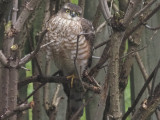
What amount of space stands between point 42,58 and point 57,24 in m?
0.48

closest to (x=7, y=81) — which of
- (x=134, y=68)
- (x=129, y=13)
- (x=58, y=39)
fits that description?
(x=129, y=13)

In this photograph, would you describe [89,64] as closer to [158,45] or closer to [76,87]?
[76,87]

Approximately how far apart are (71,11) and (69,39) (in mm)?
262

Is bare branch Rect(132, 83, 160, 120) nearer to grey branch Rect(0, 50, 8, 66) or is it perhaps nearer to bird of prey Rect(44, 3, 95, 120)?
grey branch Rect(0, 50, 8, 66)

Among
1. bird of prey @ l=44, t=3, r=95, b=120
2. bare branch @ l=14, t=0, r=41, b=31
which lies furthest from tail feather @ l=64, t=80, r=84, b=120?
bare branch @ l=14, t=0, r=41, b=31

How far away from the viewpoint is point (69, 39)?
10.2 feet

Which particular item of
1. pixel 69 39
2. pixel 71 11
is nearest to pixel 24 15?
pixel 69 39

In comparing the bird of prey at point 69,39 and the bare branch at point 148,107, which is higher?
the bird of prey at point 69,39

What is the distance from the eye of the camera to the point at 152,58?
3.76m

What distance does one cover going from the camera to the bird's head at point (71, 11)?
315 cm

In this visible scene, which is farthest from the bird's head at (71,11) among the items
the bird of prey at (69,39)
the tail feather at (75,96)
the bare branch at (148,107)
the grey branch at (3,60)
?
the grey branch at (3,60)

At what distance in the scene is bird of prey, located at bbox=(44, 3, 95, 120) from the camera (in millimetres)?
3107

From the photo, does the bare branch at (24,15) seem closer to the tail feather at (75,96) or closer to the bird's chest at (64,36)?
the bird's chest at (64,36)

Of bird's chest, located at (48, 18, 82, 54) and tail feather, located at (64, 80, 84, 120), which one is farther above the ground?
bird's chest, located at (48, 18, 82, 54)
